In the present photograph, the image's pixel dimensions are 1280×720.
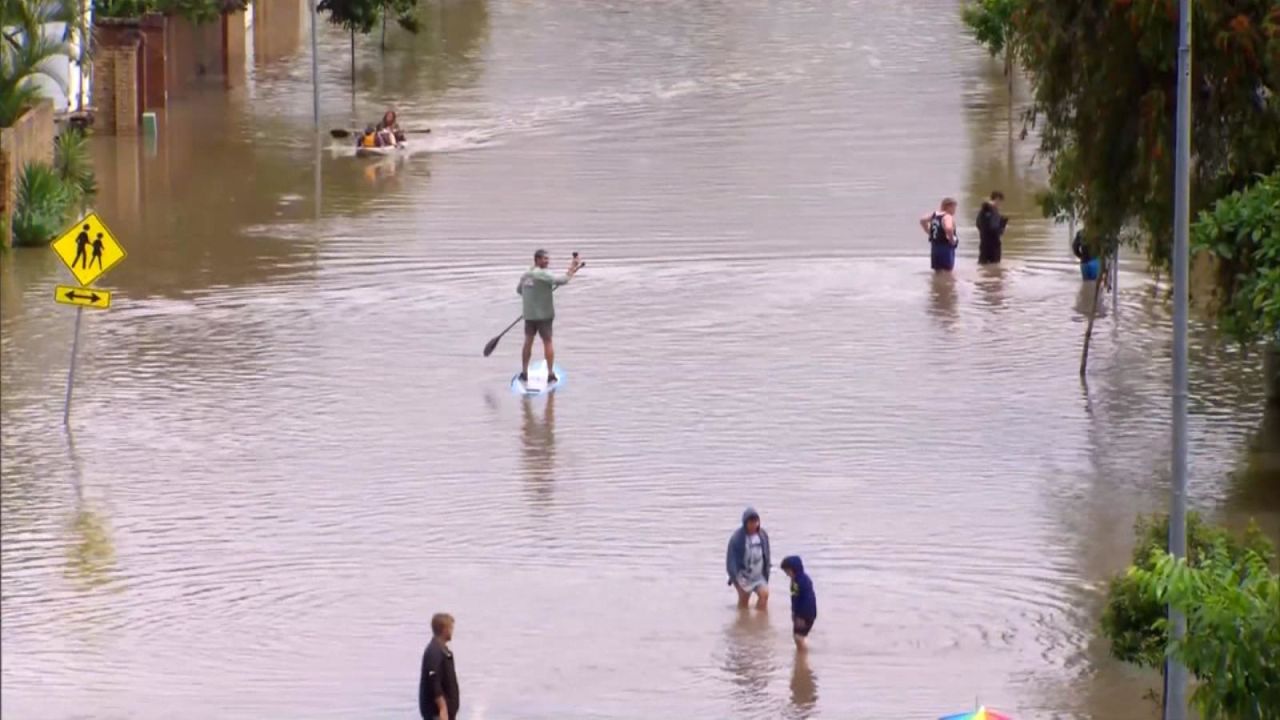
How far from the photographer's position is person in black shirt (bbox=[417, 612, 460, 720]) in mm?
14172

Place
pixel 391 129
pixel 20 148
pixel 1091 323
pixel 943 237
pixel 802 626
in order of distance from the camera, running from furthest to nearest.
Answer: pixel 391 129 → pixel 20 148 → pixel 943 237 → pixel 1091 323 → pixel 802 626

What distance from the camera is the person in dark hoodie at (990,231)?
30906 millimetres

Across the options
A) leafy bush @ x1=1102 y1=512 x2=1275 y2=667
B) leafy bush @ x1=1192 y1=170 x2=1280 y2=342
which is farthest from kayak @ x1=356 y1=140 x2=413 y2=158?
leafy bush @ x1=1102 y1=512 x2=1275 y2=667

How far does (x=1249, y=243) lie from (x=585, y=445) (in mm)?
6113

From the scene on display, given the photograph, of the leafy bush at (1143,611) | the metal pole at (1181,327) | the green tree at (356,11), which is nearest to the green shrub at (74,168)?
the green tree at (356,11)

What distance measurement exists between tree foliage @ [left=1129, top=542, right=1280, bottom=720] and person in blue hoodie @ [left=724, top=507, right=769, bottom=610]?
252 inches

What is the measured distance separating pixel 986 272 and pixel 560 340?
6.60 m

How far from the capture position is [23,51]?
3419 cm

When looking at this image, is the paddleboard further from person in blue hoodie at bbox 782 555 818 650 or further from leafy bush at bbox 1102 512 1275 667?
leafy bush at bbox 1102 512 1275 667

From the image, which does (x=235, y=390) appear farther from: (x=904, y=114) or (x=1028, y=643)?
(x=904, y=114)

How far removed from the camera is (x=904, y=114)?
48438 mm

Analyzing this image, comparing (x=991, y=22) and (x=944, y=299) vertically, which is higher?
(x=991, y=22)

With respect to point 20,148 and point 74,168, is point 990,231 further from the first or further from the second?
point 74,168

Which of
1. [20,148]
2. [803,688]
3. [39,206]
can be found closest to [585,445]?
[803,688]
